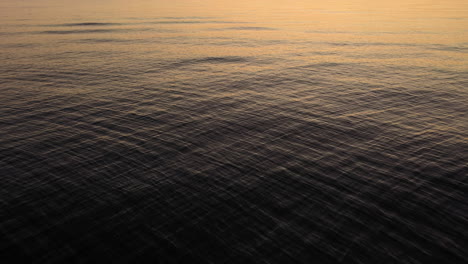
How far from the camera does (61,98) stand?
4141 millimetres

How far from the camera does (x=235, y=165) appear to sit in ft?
8.43

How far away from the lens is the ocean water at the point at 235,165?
180 centimetres

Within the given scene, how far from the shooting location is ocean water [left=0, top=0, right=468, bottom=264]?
180cm

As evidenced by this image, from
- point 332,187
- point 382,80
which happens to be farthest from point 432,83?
point 332,187

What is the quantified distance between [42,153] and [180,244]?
1549 mm

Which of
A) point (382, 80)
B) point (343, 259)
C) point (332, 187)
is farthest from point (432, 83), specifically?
point (343, 259)

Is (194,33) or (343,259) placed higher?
(343,259)

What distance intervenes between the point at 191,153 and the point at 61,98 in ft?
7.13

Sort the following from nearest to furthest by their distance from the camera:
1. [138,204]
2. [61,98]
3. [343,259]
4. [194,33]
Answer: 1. [343,259]
2. [138,204]
3. [61,98]
4. [194,33]

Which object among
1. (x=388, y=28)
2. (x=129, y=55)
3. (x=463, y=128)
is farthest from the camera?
(x=388, y=28)

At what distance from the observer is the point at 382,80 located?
482 centimetres

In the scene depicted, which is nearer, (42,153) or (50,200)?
(50,200)

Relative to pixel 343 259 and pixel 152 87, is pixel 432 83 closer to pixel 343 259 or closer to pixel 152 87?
pixel 152 87

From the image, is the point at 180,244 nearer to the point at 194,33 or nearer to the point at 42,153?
the point at 42,153
